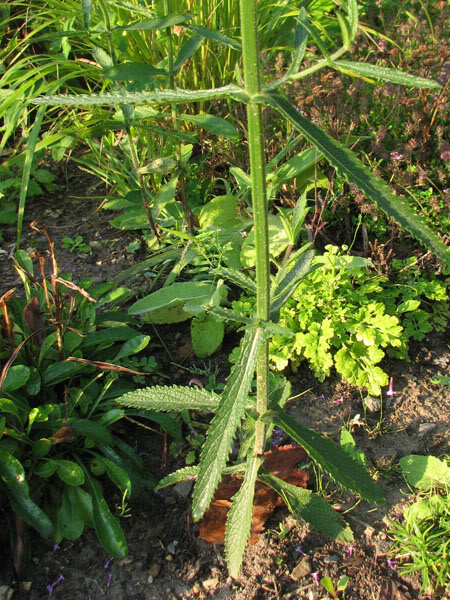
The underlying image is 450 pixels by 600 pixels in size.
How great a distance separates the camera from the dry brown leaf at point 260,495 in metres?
1.75

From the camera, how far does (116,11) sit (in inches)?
108

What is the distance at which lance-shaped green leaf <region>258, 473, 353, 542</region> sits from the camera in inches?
65.2

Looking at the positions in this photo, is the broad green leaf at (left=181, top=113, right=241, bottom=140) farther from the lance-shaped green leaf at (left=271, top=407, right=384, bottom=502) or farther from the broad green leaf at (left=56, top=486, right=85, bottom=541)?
the broad green leaf at (left=56, top=486, right=85, bottom=541)

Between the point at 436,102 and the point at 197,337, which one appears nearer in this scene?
the point at 197,337

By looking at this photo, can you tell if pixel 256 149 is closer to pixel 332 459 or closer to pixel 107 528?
pixel 332 459

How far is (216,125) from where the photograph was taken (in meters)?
2.17

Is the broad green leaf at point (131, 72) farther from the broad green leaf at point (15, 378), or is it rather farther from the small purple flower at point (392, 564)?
the small purple flower at point (392, 564)

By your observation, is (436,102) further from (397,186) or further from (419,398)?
(419,398)

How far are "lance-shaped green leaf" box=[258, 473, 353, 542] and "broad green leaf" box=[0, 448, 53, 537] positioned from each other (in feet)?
2.12

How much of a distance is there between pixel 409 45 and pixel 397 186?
3.28 ft

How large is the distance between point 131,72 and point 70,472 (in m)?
1.34

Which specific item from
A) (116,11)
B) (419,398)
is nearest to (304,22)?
(419,398)

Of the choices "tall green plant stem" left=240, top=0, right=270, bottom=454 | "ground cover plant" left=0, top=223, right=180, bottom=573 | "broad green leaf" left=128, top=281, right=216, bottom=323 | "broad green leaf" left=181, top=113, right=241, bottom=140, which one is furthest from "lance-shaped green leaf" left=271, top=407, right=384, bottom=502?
"broad green leaf" left=181, top=113, right=241, bottom=140

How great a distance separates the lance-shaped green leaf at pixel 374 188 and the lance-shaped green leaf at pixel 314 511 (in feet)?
3.28
